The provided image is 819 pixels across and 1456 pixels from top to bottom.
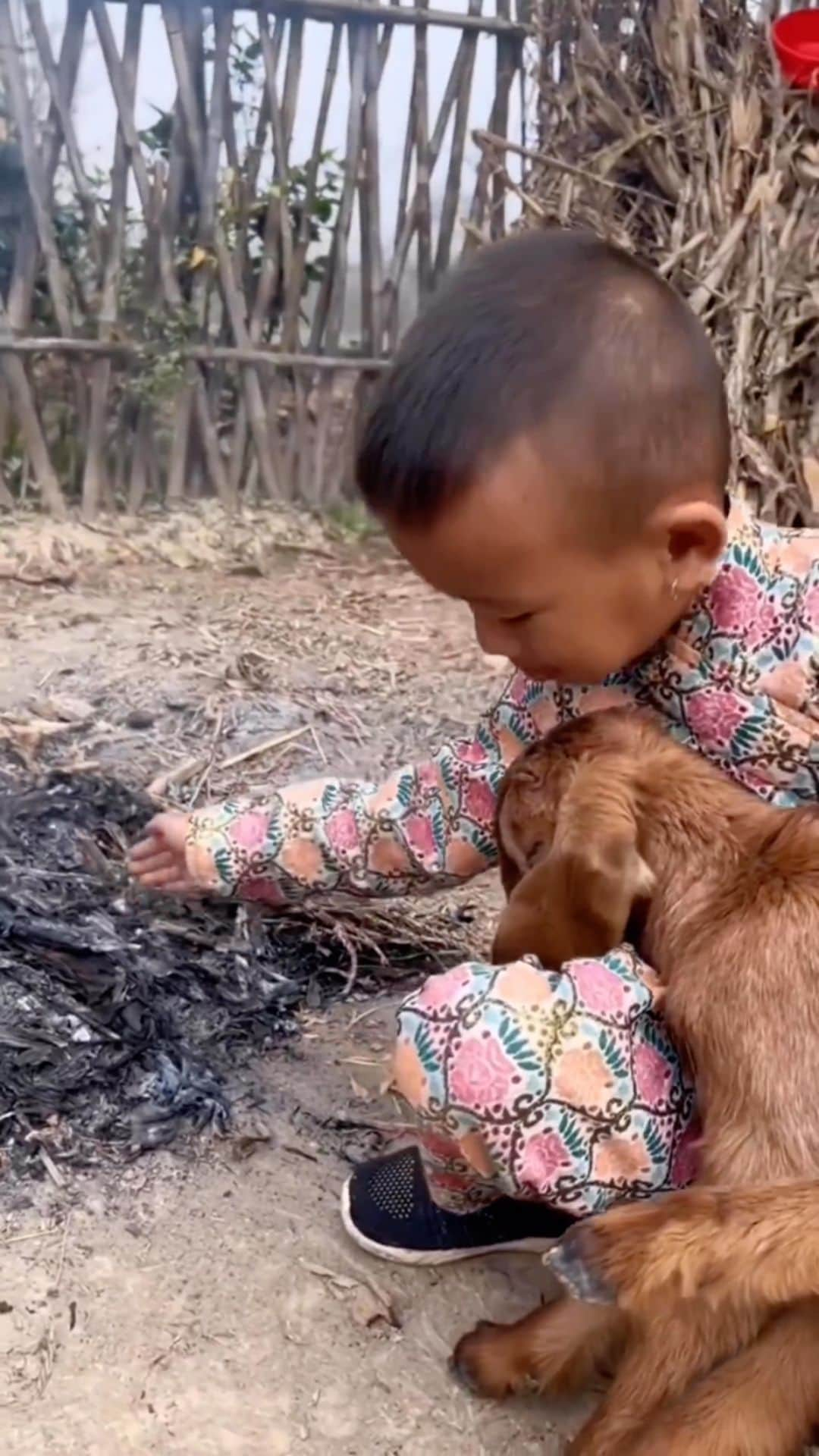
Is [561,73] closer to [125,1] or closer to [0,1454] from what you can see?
[125,1]

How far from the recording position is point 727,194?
16.4ft

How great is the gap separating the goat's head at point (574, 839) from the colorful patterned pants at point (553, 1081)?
0.05 metres

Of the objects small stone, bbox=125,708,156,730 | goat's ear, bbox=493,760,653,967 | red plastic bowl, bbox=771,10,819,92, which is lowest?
small stone, bbox=125,708,156,730

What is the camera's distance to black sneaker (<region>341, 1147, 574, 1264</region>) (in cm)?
218

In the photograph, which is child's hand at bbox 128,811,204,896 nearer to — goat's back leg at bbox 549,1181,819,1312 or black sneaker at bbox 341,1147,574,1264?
black sneaker at bbox 341,1147,574,1264

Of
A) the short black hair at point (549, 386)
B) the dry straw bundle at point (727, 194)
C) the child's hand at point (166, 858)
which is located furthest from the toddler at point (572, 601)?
the dry straw bundle at point (727, 194)

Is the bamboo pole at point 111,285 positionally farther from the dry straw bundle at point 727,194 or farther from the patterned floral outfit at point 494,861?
the patterned floral outfit at point 494,861

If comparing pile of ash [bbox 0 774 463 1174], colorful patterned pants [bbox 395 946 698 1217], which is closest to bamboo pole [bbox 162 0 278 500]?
pile of ash [bbox 0 774 463 1174]

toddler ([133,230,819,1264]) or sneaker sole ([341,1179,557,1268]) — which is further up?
toddler ([133,230,819,1264])

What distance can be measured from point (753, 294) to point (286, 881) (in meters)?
3.26

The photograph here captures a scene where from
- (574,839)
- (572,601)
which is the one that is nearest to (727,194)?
(572,601)

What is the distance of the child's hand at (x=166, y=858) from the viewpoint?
2439 millimetres

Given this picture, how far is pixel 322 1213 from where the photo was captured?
2.27 m

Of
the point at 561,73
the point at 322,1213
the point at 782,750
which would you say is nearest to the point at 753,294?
the point at 561,73
